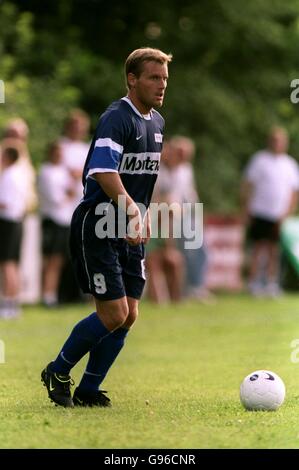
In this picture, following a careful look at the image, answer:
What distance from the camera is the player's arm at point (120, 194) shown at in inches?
279

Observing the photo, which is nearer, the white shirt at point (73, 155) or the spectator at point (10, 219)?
the spectator at point (10, 219)

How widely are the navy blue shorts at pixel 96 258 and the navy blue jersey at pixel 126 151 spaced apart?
0.41ft

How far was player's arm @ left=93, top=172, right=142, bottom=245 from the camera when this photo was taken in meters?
7.08

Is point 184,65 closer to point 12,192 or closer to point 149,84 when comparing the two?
point 12,192

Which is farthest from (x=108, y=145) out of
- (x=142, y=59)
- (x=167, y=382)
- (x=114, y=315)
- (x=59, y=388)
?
(x=167, y=382)

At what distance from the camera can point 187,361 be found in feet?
34.5

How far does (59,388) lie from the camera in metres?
7.49

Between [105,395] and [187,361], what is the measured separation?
8.83ft

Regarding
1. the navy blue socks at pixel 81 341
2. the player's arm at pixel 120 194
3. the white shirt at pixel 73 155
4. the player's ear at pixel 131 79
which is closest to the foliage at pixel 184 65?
the white shirt at pixel 73 155

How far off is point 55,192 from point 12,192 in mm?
1353

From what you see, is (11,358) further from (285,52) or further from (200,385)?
(285,52)

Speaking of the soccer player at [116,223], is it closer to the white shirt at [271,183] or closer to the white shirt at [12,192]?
the white shirt at [12,192]

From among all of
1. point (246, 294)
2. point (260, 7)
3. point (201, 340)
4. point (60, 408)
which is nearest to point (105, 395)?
point (60, 408)

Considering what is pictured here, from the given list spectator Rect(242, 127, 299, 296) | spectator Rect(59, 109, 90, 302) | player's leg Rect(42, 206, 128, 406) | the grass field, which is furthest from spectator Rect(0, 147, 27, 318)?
player's leg Rect(42, 206, 128, 406)
